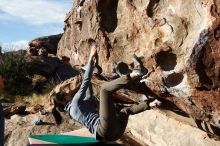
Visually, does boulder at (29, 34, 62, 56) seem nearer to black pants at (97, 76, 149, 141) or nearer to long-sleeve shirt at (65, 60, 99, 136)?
long-sleeve shirt at (65, 60, 99, 136)

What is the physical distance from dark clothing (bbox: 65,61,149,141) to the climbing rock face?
2.19 feet

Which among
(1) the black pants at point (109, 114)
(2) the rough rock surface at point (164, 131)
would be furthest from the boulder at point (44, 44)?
(1) the black pants at point (109, 114)

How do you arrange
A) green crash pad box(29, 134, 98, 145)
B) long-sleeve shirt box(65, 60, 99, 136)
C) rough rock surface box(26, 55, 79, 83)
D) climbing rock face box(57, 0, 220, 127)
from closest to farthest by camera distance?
climbing rock face box(57, 0, 220, 127)
long-sleeve shirt box(65, 60, 99, 136)
green crash pad box(29, 134, 98, 145)
rough rock surface box(26, 55, 79, 83)

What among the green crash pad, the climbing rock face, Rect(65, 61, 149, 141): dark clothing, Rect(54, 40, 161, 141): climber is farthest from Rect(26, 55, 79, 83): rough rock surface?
Rect(65, 61, 149, 141): dark clothing

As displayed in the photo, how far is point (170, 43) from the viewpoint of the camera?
7254mm

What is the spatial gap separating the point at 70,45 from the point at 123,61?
2863 millimetres

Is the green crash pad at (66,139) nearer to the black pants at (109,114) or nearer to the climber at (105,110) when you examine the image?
the climber at (105,110)

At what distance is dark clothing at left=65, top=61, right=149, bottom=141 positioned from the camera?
22.1 ft

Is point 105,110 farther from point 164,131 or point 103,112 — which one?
point 164,131

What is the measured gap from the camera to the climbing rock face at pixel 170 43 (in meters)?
6.64

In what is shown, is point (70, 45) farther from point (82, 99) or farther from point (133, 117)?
A: point (82, 99)

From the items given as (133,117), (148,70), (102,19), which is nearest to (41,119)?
(133,117)

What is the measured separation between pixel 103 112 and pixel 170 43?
1478mm

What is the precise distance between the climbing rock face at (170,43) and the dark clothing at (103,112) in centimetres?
67
